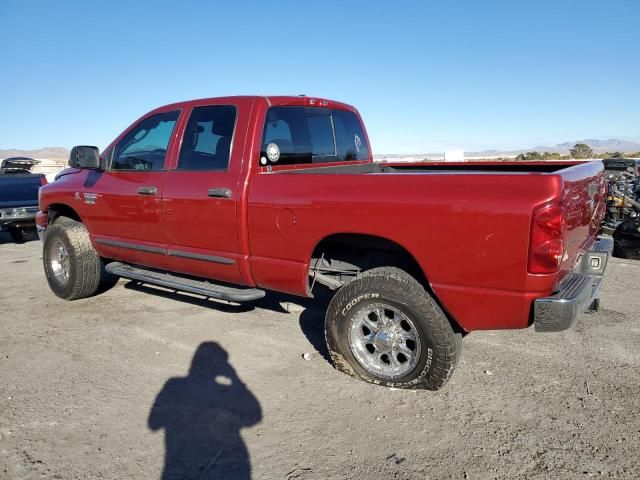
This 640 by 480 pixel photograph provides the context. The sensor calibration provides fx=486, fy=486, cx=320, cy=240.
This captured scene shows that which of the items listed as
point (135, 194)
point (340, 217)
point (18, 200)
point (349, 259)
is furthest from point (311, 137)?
point (18, 200)

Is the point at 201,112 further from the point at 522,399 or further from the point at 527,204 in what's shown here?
the point at 522,399

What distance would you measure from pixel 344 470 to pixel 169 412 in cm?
124

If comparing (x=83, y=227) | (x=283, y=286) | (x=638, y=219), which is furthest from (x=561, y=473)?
(x=638, y=219)

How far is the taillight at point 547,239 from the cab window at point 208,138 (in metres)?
2.40

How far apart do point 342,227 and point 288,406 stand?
123 cm

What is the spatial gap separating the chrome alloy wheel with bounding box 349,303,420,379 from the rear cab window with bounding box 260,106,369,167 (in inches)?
59.8

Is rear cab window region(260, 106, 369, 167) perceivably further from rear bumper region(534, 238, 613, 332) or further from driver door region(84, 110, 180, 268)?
rear bumper region(534, 238, 613, 332)

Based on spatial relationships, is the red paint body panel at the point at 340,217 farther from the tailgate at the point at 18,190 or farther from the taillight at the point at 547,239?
the tailgate at the point at 18,190

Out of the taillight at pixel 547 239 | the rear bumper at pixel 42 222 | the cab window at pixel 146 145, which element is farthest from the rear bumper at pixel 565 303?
the rear bumper at pixel 42 222

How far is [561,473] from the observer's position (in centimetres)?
245

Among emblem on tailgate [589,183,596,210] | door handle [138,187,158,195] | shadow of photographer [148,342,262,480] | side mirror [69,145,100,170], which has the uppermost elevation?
side mirror [69,145,100,170]

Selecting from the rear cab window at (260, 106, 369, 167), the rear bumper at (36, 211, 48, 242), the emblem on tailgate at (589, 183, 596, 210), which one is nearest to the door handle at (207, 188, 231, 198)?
the rear cab window at (260, 106, 369, 167)

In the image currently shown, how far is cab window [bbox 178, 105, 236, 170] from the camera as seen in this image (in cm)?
405

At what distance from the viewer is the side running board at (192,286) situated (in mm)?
3977
